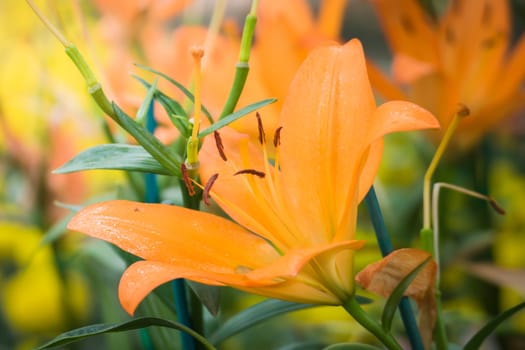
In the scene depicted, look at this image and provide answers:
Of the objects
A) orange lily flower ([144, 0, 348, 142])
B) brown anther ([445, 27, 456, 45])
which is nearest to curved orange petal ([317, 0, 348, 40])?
orange lily flower ([144, 0, 348, 142])

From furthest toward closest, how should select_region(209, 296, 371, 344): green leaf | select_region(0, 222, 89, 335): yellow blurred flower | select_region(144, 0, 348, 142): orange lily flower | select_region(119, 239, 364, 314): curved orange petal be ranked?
select_region(0, 222, 89, 335): yellow blurred flower
select_region(144, 0, 348, 142): orange lily flower
select_region(209, 296, 371, 344): green leaf
select_region(119, 239, 364, 314): curved orange petal

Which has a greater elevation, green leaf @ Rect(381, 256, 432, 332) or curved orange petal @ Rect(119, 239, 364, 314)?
curved orange petal @ Rect(119, 239, 364, 314)

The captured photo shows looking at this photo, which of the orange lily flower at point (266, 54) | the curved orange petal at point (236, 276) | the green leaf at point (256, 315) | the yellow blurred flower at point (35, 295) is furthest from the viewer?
the yellow blurred flower at point (35, 295)

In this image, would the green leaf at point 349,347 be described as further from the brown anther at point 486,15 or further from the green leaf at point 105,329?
the brown anther at point 486,15

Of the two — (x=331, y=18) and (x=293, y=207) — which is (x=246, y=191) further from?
(x=331, y=18)

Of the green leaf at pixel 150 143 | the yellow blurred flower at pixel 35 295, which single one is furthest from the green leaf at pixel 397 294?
the yellow blurred flower at pixel 35 295

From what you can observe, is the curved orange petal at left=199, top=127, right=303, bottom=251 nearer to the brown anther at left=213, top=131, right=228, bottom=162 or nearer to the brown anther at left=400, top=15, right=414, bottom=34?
the brown anther at left=213, top=131, right=228, bottom=162

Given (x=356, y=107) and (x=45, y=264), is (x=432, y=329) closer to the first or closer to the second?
(x=356, y=107)

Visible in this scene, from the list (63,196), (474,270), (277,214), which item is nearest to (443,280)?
(474,270)
